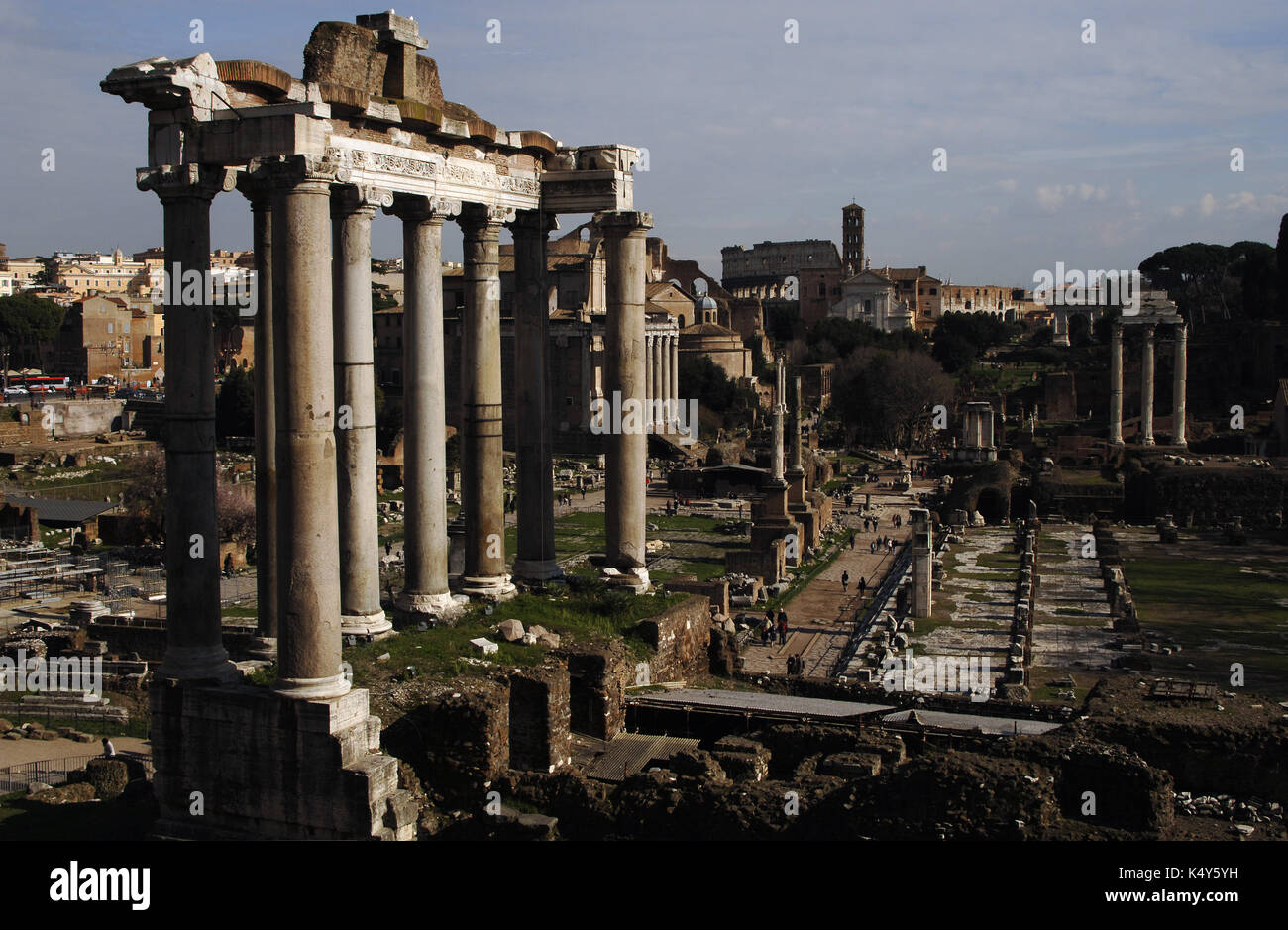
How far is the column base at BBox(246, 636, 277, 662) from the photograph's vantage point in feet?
48.8

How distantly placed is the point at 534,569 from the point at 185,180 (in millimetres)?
7387

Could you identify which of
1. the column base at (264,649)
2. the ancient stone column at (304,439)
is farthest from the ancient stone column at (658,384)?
the ancient stone column at (304,439)

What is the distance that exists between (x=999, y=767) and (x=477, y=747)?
473 cm

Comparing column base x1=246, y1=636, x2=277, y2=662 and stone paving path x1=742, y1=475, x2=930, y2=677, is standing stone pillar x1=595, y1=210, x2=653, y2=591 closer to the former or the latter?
column base x1=246, y1=636, x2=277, y2=662

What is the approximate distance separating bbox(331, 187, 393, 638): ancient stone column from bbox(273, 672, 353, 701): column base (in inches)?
83.1

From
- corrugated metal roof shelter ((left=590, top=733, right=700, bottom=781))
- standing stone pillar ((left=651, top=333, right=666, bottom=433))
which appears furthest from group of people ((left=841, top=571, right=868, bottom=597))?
standing stone pillar ((left=651, top=333, right=666, bottom=433))

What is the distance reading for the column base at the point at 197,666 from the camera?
1320 centimetres

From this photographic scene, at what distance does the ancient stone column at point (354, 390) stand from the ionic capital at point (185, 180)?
161 centimetres

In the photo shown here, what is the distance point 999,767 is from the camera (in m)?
11.7

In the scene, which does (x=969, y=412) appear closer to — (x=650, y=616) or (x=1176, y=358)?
(x=1176, y=358)

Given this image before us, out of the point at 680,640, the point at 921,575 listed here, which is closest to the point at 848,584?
the point at 921,575

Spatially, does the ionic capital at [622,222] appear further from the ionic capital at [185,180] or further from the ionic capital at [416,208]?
the ionic capital at [185,180]

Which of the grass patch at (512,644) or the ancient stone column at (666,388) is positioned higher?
the ancient stone column at (666,388)
